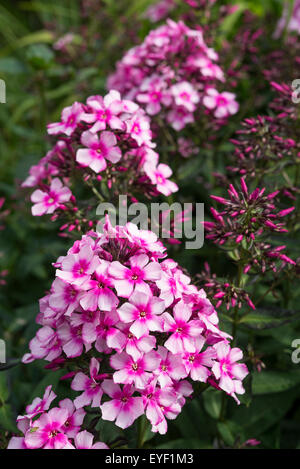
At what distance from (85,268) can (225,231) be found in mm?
511

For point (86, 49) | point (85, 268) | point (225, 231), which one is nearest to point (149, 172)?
point (225, 231)

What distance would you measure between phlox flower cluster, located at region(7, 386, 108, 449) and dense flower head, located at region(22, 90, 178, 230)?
0.71 meters

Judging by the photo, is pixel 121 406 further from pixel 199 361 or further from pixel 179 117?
pixel 179 117

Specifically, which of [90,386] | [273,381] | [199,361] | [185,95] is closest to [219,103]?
[185,95]

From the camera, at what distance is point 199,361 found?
5.06 ft

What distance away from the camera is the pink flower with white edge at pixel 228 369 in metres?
1.55

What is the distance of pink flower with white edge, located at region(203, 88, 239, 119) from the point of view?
2496mm

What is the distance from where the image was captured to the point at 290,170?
252 centimetres

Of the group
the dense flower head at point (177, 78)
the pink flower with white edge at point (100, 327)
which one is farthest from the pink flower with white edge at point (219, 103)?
the pink flower with white edge at point (100, 327)

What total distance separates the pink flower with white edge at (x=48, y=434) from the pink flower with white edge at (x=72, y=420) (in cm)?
2

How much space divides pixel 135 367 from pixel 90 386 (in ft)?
0.63

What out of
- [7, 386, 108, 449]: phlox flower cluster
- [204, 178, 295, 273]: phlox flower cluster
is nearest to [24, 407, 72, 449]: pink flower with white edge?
[7, 386, 108, 449]: phlox flower cluster

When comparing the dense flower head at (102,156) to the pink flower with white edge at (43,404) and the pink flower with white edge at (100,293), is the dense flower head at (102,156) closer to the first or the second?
the pink flower with white edge at (100,293)
